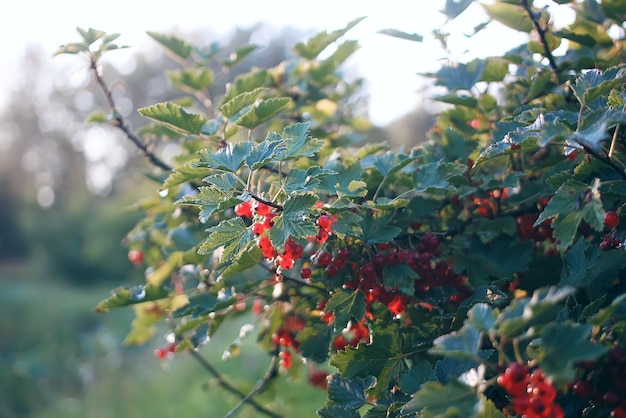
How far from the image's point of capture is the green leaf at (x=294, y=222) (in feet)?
3.93

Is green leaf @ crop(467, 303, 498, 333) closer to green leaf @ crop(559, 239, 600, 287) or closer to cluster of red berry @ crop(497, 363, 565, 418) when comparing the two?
cluster of red berry @ crop(497, 363, 565, 418)

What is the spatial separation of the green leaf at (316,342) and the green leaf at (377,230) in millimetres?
318

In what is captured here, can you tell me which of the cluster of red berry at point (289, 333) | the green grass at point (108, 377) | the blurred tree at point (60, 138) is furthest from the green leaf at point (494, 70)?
the blurred tree at point (60, 138)

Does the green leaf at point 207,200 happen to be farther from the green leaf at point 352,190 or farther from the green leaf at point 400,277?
the green leaf at point 400,277

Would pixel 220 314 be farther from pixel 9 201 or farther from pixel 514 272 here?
pixel 9 201

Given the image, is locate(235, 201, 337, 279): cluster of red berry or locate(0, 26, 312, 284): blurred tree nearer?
locate(235, 201, 337, 279): cluster of red berry

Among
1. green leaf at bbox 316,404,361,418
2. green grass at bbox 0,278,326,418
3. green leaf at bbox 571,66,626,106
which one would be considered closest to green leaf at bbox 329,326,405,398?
green leaf at bbox 316,404,361,418

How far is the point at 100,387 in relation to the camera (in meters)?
5.96

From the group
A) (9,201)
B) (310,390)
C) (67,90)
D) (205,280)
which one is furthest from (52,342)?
(67,90)

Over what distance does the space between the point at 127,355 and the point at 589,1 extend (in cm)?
726

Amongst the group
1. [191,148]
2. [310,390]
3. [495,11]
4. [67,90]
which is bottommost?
[67,90]

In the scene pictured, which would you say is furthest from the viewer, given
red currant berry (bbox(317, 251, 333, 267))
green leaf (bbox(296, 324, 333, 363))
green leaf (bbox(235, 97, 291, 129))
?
green leaf (bbox(296, 324, 333, 363))

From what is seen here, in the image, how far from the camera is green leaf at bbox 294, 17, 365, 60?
206cm

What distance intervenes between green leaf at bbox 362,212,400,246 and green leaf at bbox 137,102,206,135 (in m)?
0.47
